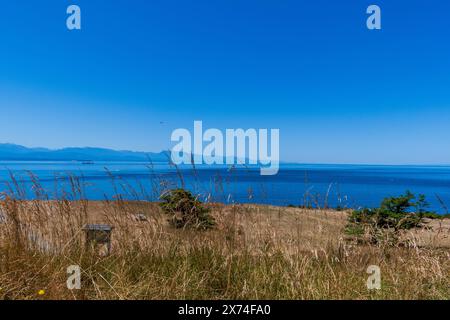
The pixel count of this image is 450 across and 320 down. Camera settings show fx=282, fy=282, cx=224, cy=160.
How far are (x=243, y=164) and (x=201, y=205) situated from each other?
2.35ft

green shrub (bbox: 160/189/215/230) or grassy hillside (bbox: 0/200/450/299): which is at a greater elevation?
green shrub (bbox: 160/189/215/230)

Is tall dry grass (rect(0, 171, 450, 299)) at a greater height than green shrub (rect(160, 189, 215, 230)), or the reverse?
green shrub (rect(160, 189, 215, 230))

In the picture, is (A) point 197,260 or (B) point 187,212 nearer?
(A) point 197,260

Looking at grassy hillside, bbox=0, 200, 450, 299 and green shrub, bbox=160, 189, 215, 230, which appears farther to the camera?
green shrub, bbox=160, 189, 215, 230

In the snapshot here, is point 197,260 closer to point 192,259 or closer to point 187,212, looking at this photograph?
point 192,259

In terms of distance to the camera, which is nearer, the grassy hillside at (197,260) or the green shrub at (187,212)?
the grassy hillside at (197,260)

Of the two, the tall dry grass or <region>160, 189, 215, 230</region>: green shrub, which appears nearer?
the tall dry grass

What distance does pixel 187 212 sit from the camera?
327cm

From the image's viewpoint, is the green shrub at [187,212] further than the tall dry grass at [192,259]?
Yes

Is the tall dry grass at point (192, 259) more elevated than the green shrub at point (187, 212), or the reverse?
the green shrub at point (187, 212)

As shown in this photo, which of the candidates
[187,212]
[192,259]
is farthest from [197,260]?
[187,212]

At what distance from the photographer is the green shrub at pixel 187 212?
3170mm

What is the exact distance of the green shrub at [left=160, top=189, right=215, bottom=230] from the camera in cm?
317
